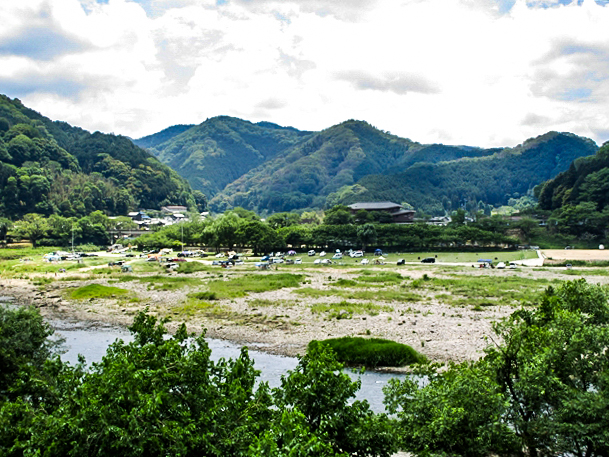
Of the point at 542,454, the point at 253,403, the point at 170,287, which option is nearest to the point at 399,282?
the point at 170,287

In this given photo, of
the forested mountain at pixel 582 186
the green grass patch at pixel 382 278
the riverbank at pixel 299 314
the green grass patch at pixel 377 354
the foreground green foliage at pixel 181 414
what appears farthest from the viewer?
the forested mountain at pixel 582 186

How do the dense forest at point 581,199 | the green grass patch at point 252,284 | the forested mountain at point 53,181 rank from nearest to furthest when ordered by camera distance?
the green grass patch at point 252,284 < the dense forest at point 581,199 < the forested mountain at point 53,181

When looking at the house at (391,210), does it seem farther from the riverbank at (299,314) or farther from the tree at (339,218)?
the riverbank at (299,314)

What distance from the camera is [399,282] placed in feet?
A: 196

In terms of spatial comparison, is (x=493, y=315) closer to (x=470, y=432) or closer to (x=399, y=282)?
(x=399, y=282)

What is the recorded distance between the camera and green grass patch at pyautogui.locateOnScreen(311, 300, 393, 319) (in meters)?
42.1

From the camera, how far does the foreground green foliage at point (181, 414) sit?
37.0ft

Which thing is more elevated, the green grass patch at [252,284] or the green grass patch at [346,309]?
the green grass patch at [252,284]

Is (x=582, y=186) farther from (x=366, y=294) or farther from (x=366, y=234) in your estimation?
(x=366, y=294)

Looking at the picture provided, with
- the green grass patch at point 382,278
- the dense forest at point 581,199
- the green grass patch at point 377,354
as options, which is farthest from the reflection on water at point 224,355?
the dense forest at point 581,199

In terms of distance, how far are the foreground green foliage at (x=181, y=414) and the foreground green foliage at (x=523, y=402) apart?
1887mm

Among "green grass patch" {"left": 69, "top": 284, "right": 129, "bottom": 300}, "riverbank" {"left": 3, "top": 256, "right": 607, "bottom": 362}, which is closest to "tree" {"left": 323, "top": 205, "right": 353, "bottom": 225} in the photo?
"riverbank" {"left": 3, "top": 256, "right": 607, "bottom": 362}

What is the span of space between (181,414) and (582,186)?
127079 mm

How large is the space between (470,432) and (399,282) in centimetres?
4595
